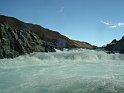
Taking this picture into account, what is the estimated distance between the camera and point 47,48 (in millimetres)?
36156

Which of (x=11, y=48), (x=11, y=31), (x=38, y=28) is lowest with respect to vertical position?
(x=11, y=48)

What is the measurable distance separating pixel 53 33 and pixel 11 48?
70715 mm

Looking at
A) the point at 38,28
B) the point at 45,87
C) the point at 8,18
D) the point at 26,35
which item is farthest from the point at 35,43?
the point at 38,28

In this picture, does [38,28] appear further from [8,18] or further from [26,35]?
[26,35]

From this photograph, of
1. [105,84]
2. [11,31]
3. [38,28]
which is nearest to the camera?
[105,84]

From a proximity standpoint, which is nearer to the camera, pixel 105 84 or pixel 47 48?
pixel 105 84

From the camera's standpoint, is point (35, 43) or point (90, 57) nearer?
point (90, 57)

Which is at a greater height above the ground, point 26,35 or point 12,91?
point 26,35

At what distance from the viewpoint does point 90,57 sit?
1114 inches

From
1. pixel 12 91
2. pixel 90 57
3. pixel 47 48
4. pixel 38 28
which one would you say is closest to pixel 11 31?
pixel 47 48

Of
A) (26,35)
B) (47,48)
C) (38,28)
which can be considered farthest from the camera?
(38,28)

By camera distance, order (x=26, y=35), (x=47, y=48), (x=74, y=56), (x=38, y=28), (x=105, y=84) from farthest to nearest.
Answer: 1. (x=38, y=28)
2. (x=47, y=48)
3. (x=26, y=35)
4. (x=74, y=56)
5. (x=105, y=84)

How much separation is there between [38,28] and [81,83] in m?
85.2

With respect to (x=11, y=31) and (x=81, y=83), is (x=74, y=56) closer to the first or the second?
(x=11, y=31)
